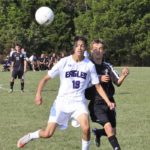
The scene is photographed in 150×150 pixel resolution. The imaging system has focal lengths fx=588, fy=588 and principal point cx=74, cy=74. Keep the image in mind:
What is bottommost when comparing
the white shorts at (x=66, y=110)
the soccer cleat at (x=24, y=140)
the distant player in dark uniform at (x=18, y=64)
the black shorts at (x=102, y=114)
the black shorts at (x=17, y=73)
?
the black shorts at (x=17, y=73)

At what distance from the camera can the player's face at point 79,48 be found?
8906 mm

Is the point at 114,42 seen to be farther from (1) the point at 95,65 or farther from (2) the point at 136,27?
(1) the point at 95,65

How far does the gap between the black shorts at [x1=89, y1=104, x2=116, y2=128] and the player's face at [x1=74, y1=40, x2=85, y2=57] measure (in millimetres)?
956

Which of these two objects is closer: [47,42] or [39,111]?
[39,111]

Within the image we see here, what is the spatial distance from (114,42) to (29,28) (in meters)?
10.3

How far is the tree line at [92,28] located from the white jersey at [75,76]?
5495 centimetres

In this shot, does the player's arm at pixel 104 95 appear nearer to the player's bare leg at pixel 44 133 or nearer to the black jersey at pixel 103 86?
the black jersey at pixel 103 86

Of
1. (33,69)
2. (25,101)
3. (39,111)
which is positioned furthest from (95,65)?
(33,69)

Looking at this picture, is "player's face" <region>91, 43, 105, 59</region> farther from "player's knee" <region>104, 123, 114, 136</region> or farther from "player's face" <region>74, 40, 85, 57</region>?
"player's knee" <region>104, 123, 114, 136</region>

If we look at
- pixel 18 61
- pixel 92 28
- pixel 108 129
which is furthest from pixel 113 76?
pixel 92 28

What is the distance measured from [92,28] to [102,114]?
5709 centimetres

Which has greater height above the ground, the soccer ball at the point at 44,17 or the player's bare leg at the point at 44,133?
the soccer ball at the point at 44,17

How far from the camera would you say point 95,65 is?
9.39 meters

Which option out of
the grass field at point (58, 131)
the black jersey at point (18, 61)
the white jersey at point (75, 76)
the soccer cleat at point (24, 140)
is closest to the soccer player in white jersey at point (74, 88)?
the white jersey at point (75, 76)
